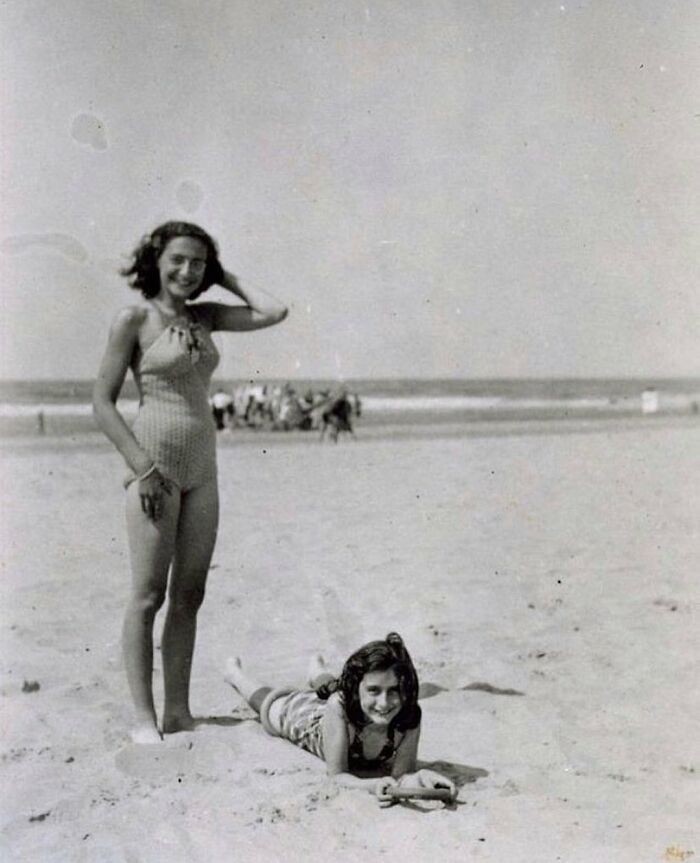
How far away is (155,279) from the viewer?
3.64m

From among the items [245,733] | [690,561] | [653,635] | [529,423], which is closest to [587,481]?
[690,561]

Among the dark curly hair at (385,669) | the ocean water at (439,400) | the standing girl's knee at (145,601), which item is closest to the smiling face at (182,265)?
the standing girl's knee at (145,601)

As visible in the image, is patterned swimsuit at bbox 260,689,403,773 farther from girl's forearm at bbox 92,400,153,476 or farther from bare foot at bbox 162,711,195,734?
girl's forearm at bbox 92,400,153,476

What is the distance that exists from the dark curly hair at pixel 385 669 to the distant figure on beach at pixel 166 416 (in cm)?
73

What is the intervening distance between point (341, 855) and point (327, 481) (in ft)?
25.7

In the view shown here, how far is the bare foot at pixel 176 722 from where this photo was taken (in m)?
3.81

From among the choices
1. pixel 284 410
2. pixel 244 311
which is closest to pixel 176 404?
pixel 244 311

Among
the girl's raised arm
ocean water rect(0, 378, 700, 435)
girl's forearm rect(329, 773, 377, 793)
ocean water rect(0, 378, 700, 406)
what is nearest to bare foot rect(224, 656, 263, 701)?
girl's forearm rect(329, 773, 377, 793)

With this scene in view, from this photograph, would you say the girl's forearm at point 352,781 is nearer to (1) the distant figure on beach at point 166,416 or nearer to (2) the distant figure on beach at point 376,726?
(2) the distant figure on beach at point 376,726

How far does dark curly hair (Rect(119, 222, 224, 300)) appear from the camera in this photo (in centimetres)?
357

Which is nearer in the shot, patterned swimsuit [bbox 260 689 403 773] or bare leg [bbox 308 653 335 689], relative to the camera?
patterned swimsuit [bbox 260 689 403 773]

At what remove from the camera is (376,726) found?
3418 mm

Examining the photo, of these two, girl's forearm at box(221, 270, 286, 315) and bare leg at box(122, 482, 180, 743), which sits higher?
girl's forearm at box(221, 270, 286, 315)

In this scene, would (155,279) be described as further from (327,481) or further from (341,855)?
(327,481)
